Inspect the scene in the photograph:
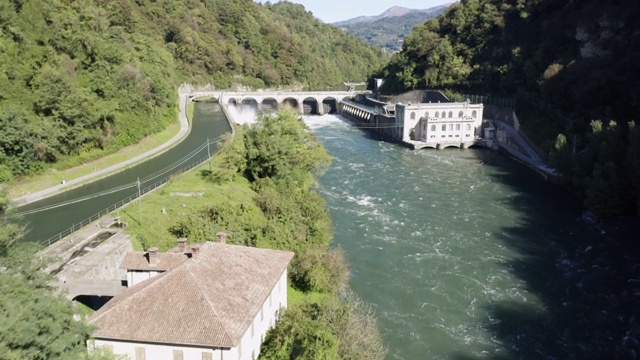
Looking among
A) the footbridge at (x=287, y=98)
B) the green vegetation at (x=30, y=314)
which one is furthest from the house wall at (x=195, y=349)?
the footbridge at (x=287, y=98)

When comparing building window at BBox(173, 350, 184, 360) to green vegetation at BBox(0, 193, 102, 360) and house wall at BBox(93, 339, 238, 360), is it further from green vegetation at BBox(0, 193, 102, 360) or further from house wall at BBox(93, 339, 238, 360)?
green vegetation at BBox(0, 193, 102, 360)

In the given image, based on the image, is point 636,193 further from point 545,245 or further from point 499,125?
point 499,125

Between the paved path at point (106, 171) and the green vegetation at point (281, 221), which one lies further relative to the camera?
the paved path at point (106, 171)

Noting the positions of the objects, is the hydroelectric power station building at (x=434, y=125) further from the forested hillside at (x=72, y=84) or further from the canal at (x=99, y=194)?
the forested hillside at (x=72, y=84)

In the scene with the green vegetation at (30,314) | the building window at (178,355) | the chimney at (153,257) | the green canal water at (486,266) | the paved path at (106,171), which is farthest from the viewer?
the paved path at (106,171)

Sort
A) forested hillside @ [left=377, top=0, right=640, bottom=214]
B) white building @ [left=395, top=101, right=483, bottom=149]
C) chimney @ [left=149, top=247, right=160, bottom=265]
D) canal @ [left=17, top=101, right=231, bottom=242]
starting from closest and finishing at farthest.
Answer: chimney @ [left=149, top=247, right=160, bottom=265], canal @ [left=17, top=101, right=231, bottom=242], forested hillside @ [left=377, top=0, right=640, bottom=214], white building @ [left=395, top=101, right=483, bottom=149]

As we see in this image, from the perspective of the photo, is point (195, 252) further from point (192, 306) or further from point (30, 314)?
point (30, 314)

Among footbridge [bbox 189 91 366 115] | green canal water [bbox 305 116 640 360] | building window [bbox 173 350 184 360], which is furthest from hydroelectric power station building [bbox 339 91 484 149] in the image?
building window [bbox 173 350 184 360]
